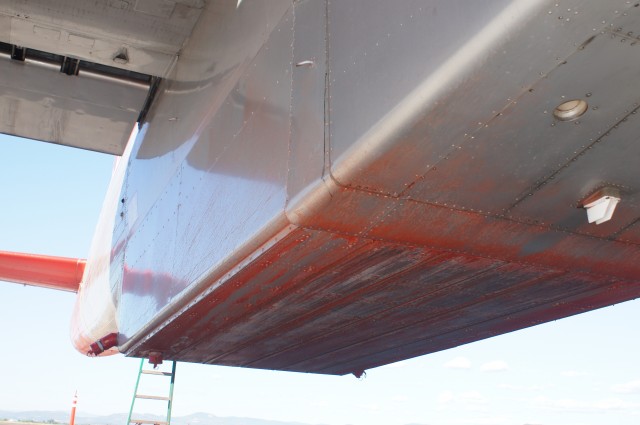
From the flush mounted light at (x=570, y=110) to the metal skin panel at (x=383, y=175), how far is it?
41 millimetres

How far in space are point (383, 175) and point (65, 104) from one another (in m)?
5.03

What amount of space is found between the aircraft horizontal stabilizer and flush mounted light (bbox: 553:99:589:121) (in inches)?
505

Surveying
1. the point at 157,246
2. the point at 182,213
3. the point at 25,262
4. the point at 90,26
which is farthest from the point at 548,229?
the point at 25,262

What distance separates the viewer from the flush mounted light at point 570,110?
7.18 feet

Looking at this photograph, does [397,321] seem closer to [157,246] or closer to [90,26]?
[157,246]

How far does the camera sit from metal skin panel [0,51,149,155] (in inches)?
238

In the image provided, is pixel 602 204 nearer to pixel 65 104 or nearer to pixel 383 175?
pixel 383 175

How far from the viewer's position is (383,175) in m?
2.54

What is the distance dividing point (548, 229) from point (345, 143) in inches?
49.7

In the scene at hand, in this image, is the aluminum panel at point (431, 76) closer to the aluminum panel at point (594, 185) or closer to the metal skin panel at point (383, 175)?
the metal skin panel at point (383, 175)

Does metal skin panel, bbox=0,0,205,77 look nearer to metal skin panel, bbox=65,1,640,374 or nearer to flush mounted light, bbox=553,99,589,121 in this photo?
metal skin panel, bbox=65,1,640,374

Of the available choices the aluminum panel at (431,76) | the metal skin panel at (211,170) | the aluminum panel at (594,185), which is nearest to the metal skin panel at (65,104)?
the metal skin panel at (211,170)

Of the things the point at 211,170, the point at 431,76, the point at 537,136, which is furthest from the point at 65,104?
the point at 537,136

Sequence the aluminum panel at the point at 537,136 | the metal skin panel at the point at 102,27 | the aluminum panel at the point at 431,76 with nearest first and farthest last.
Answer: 1. the aluminum panel at the point at 431,76
2. the aluminum panel at the point at 537,136
3. the metal skin panel at the point at 102,27
